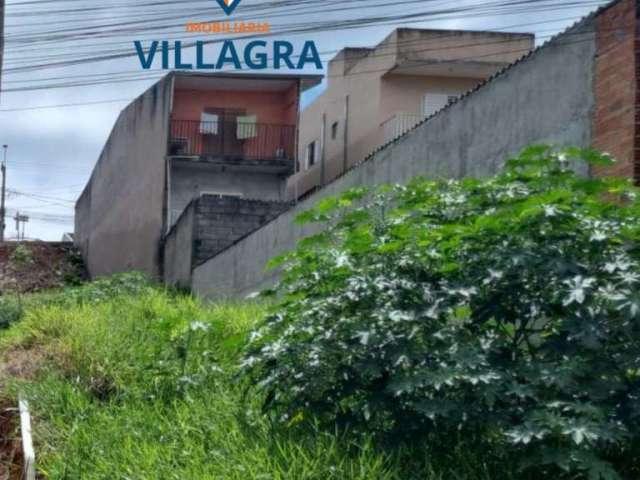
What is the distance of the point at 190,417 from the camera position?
23.8 feet

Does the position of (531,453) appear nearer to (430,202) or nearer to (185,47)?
(430,202)

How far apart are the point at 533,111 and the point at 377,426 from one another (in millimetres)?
4270

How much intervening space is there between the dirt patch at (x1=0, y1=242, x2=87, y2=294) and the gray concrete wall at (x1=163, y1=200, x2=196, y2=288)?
7046mm

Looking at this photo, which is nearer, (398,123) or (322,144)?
(398,123)

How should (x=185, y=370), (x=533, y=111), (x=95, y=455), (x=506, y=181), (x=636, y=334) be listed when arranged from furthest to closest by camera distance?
(x=533, y=111), (x=185, y=370), (x=95, y=455), (x=506, y=181), (x=636, y=334)

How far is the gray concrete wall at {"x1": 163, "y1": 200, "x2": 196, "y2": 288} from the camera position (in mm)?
22109

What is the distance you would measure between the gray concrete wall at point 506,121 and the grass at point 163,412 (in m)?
1.24

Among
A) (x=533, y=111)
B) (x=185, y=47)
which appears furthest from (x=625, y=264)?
(x=185, y=47)

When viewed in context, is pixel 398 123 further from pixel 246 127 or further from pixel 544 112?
pixel 544 112

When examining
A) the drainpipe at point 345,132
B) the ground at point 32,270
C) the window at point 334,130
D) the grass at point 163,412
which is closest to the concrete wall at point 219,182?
the drainpipe at point 345,132

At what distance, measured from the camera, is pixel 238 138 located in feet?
105

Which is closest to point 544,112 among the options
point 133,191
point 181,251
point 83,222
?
point 181,251

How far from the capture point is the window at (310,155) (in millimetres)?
35162

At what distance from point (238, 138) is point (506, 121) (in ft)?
74.7
